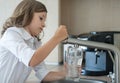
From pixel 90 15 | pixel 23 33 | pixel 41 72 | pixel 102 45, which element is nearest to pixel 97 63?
pixel 41 72

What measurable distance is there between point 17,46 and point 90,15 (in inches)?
57.3

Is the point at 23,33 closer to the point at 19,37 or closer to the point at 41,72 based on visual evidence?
the point at 19,37

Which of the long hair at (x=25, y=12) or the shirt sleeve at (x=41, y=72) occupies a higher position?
the long hair at (x=25, y=12)

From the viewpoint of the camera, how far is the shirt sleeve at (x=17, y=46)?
1.00 m

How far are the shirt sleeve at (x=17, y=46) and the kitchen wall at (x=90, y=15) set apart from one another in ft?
4.45

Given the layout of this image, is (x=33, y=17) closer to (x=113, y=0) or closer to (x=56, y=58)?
(x=56, y=58)

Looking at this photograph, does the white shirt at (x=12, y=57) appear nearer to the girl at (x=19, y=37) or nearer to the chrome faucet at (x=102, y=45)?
the girl at (x=19, y=37)

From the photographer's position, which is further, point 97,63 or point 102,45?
point 97,63

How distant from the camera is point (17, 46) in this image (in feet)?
3.41

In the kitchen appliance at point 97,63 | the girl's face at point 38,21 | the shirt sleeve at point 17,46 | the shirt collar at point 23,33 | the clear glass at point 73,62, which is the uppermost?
the girl's face at point 38,21

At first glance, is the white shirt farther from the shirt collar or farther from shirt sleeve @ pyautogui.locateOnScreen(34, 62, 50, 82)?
shirt sleeve @ pyautogui.locateOnScreen(34, 62, 50, 82)

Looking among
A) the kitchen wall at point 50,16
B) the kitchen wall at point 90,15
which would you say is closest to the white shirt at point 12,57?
the kitchen wall at point 50,16

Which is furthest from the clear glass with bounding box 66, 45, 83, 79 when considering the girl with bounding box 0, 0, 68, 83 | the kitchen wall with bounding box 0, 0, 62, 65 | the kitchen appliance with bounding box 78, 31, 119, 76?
the kitchen wall with bounding box 0, 0, 62, 65

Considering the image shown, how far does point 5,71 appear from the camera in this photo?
46.1 inches
